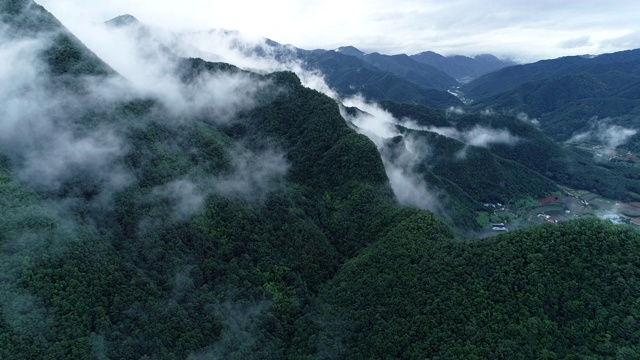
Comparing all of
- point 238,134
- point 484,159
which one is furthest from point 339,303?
point 484,159

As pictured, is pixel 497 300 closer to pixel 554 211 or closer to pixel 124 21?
pixel 554 211

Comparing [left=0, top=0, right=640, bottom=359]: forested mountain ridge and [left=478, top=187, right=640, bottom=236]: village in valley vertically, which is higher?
[left=0, top=0, right=640, bottom=359]: forested mountain ridge

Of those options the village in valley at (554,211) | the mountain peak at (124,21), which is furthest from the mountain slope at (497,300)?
the mountain peak at (124,21)

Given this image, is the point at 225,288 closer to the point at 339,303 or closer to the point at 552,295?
the point at 339,303

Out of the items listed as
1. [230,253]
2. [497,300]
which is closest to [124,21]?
[230,253]

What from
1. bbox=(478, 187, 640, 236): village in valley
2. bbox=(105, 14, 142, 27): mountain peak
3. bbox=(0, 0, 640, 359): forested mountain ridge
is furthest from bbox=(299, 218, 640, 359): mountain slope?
bbox=(105, 14, 142, 27): mountain peak

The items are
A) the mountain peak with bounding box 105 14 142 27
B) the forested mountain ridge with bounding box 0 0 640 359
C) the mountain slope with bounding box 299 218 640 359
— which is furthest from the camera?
the mountain peak with bounding box 105 14 142 27

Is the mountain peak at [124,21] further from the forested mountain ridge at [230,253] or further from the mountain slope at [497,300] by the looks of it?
the mountain slope at [497,300]

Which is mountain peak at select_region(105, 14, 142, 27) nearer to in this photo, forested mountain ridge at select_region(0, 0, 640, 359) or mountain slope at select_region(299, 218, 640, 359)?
forested mountain ridge at select_region(0, 0, 640, 359)

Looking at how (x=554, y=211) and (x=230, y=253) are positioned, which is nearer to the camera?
(x=230, y=253)
